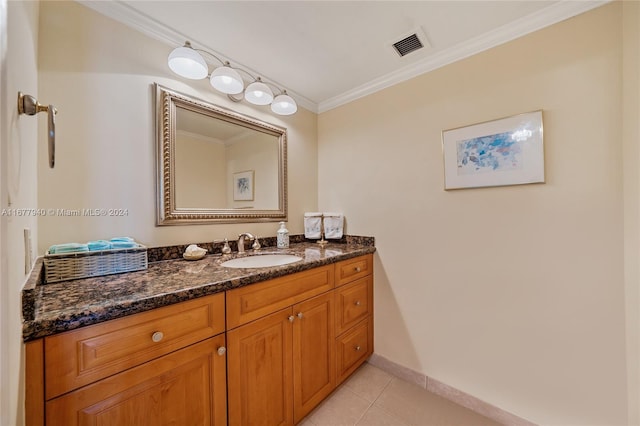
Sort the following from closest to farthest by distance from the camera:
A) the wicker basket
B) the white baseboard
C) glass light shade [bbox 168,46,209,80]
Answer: the wicker basket, glass light shade [bbox 168,46,209,80], the white baseboard

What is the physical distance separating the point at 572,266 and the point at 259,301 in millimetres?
1569

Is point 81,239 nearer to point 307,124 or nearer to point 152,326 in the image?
point 152,326

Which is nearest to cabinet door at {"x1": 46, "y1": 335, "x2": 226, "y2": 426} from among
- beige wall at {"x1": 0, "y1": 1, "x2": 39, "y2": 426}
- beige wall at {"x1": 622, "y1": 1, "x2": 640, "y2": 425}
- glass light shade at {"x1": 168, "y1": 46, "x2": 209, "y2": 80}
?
beige wall at {"x1": 0, "y1": 1, "x2": 39, "y2": 426}

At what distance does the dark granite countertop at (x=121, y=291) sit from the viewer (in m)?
0.64

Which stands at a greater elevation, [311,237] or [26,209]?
[26,209]

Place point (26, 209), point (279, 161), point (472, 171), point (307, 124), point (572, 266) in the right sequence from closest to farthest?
point (26, 209) → point (572, 266) → point (472, 171) → point (279, 161) → point (307, 124)

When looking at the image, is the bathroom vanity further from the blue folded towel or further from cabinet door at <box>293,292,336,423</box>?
the blue folded towel

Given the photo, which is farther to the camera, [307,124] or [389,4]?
[307,124]

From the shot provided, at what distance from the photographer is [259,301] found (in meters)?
1.12

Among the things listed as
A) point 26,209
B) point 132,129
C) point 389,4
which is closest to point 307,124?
point 389,4

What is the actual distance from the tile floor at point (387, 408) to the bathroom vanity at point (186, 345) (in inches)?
3.9

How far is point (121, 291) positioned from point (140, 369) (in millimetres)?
264

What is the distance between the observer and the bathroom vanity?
67cm

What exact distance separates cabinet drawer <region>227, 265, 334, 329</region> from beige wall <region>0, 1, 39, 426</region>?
0.56m
